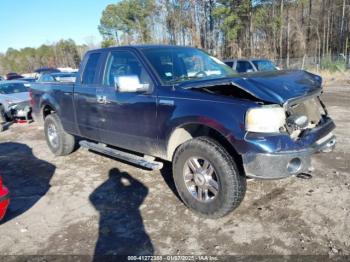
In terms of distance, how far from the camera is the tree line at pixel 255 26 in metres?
42.1

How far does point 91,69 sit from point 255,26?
141ft

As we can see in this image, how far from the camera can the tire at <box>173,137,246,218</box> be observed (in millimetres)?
3434

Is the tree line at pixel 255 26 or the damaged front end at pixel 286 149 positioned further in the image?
the tree line at pixel 255 26

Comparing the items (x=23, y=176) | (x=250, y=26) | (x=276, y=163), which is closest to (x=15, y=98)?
(x=23, y=176)

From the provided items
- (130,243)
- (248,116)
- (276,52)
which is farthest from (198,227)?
(276,52)

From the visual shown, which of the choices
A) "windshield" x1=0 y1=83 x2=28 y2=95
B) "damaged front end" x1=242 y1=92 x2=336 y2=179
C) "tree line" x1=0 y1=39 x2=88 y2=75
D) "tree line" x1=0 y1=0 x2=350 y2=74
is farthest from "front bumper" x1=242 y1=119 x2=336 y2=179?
"tree line" x1=0 y1=39 x2=88 y2=75

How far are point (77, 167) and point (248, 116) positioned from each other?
3848 millimetres

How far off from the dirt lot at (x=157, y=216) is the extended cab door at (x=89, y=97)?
0.81m

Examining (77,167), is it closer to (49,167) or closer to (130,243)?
(49,167)

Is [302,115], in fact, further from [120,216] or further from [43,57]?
[43,57]

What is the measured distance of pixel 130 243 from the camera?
3.38 m

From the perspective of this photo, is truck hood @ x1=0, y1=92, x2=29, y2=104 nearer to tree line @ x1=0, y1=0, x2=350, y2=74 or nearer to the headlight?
the headlight

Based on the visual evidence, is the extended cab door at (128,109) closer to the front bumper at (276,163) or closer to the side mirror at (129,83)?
the side mirror at (129,83)

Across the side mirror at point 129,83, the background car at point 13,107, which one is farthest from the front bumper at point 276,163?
the background car at point 13,107
